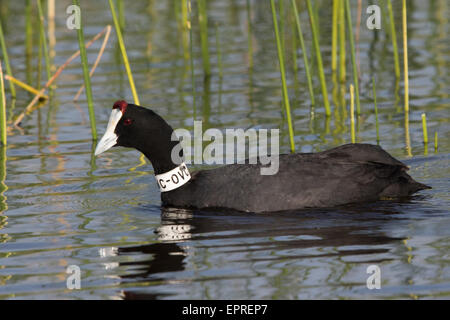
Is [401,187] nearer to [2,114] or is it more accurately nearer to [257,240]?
[257,240]

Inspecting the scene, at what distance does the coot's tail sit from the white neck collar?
172cm

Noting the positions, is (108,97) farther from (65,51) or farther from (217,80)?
(65,51)

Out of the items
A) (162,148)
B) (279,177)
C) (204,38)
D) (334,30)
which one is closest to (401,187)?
(279,177)

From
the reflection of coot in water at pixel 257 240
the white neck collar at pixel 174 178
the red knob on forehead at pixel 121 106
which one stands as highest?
the red knob on forehead at pixel 121 106

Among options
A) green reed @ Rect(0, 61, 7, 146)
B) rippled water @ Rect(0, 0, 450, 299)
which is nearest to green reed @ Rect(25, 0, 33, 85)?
rippled water @ Rect(0, 0, 450, 299)

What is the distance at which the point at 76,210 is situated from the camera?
7.84 meters

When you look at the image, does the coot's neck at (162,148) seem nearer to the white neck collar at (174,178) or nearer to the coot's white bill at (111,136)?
the white neck collar at (174,178)

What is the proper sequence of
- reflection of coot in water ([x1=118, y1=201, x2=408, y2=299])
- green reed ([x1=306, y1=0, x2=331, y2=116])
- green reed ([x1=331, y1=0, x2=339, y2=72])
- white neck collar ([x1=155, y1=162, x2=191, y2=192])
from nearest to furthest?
reflection of coot in water ([x1=118, y1=201, x2=408, y2=299]), white neck collar ([x1=155, y1=162, x2=191, y2=192]), green reed ([x1=306, y1=0, x2=331, y2=116]), green reed ([x1=331, y1=0, x2=339, y2=72])

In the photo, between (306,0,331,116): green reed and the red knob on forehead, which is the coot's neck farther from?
(306,0,331,116): green reed

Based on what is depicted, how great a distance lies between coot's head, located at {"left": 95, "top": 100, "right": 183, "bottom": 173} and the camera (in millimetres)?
7734

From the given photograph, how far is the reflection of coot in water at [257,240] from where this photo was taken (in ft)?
19.6

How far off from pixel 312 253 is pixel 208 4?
→ 14182 mm

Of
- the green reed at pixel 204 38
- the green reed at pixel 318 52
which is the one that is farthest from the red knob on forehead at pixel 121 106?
the green reed at pixel 204 38

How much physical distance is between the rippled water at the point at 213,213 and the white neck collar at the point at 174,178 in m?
0.22
